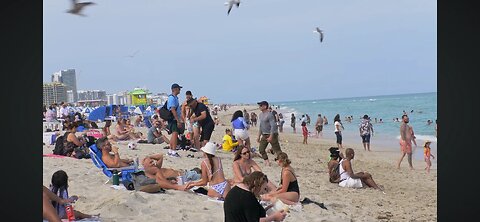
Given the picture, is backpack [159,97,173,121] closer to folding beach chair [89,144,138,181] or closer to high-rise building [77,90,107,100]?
folding beach chair [89,144,138,181]

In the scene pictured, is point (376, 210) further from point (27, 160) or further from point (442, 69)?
point (27, 160)

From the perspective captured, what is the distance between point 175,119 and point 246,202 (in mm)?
4464

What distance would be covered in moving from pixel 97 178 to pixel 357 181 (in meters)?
3.00

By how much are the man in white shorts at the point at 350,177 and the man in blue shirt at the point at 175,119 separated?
7.97 feet

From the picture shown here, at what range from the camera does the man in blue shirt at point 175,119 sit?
8.02 m

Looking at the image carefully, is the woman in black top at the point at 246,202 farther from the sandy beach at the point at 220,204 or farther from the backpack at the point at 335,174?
the backpack at the point at 335,174

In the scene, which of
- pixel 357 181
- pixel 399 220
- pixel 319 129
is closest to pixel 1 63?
pixel 399 220

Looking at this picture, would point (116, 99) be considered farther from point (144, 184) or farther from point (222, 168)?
point (144, 184)

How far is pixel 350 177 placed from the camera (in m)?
6.96

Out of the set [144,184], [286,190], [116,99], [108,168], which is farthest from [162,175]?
[116,99]

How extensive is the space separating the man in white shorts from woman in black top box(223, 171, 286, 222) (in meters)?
3.27

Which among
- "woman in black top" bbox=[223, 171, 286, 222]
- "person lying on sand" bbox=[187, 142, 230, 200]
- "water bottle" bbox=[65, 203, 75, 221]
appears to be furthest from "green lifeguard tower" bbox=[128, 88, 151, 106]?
"woman in black top" bbox=[223, 171, 286, 222]

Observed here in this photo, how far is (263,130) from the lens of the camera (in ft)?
28.0

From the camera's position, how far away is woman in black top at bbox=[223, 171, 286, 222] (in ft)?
12.3
